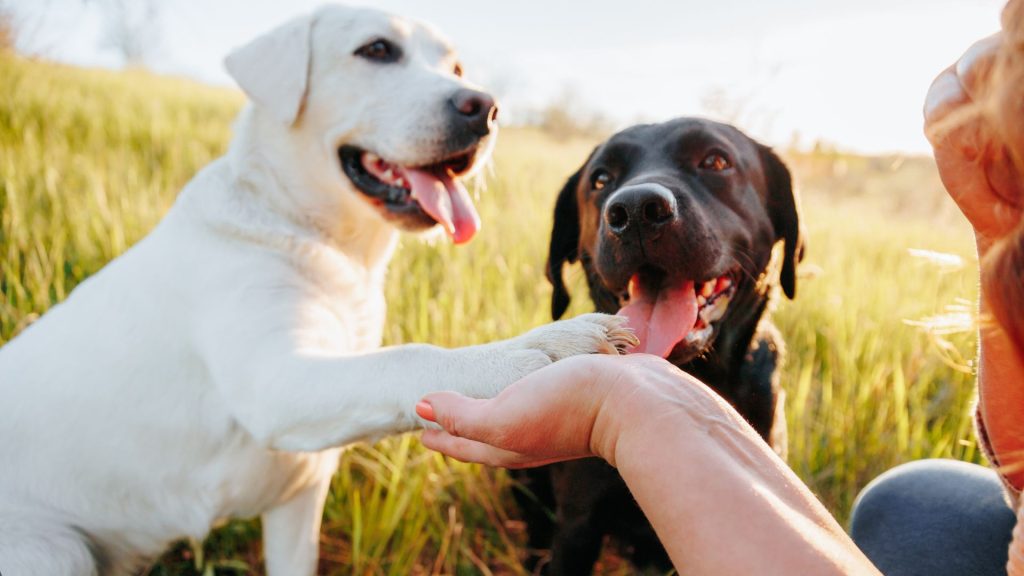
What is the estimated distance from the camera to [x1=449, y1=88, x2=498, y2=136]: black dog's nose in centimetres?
228

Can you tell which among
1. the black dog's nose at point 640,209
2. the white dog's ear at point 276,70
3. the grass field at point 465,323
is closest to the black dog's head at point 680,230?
the black dog's nose at point 640,209

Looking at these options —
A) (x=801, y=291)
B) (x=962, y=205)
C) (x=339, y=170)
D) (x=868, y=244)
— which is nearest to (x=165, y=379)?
(x=339, y=170)

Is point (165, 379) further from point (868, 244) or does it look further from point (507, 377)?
point (868, 244)

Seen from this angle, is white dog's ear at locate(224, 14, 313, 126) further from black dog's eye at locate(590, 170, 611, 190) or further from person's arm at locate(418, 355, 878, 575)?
person's arm at locate(418, 355, 878, 575)

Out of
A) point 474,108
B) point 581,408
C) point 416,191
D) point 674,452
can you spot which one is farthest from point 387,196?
point 674,452

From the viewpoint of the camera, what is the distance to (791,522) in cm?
84

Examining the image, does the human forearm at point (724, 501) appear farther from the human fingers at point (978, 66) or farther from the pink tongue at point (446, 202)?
the pink tongue at point (446, 202)

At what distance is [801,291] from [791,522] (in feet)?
A: 10.9

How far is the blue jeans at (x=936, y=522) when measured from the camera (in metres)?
1.61

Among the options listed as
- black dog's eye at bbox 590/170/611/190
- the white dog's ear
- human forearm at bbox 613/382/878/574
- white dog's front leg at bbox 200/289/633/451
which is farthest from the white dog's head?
human forearm at bbox 613/382/878/574

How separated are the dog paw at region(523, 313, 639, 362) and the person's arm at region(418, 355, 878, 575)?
0.52ft

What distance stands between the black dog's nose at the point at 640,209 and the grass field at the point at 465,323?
0.59m

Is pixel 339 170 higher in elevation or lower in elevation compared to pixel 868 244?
higher

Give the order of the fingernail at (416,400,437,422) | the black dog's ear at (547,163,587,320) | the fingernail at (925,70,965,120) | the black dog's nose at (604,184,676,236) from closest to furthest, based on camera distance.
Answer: the fingernail at (925,70,965,120)
the fingernail at (416,400,437,422)
the black dog's nose at (604,184,676,236)
the black dog's ear at (547,163,587,320)
